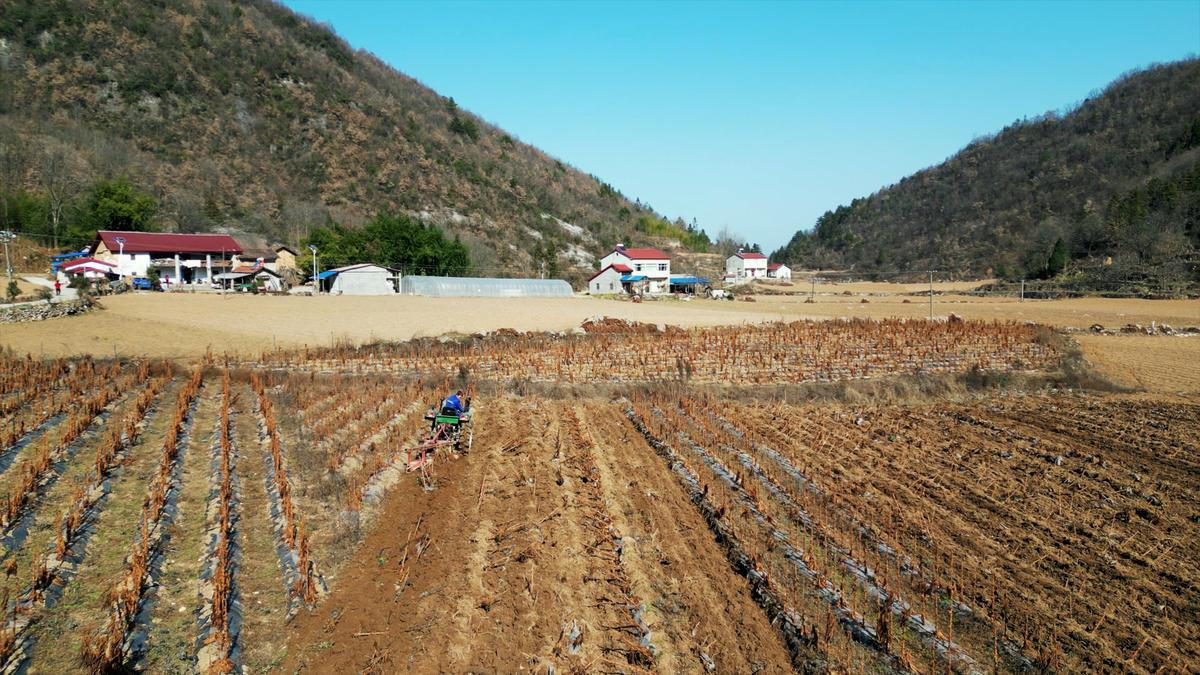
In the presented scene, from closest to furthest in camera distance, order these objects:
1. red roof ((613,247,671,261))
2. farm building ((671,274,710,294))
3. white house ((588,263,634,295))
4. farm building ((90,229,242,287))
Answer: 1. farm building ((90,229,242,287))
2. white house ((588,263,634,295))
3. farm building ((671,274,710,294))
4. red roof ((613,247,671,261))

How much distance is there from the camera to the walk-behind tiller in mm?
9820

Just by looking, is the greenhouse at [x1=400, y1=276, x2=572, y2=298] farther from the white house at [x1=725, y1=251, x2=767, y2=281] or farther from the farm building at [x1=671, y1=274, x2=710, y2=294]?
the white house at [x1=725, y1=251, x2=767, y2=281]

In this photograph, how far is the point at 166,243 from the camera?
44656 mm

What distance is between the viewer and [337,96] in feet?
260

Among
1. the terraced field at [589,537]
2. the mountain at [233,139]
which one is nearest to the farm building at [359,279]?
the mountain at [233,139]

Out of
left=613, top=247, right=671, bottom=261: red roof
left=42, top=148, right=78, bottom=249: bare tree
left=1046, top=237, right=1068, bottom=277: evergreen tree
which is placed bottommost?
left=1046, top=237, right=1068, bottom=277: evergreen tree

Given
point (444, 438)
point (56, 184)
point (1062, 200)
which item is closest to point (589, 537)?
point (444, 438)

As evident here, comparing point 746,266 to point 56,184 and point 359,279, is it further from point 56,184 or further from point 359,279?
point 56,184

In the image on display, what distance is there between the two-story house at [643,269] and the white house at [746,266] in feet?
67.1

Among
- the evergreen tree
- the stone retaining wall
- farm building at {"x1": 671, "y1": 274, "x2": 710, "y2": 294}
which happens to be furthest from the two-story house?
the stone retaining wall

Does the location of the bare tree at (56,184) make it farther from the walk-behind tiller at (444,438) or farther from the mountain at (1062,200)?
the mountain at (1062,200)

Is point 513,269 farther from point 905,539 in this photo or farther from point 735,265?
point 905,539

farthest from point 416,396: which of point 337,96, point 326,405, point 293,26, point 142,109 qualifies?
point 293,26

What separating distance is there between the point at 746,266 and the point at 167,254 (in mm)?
65164
